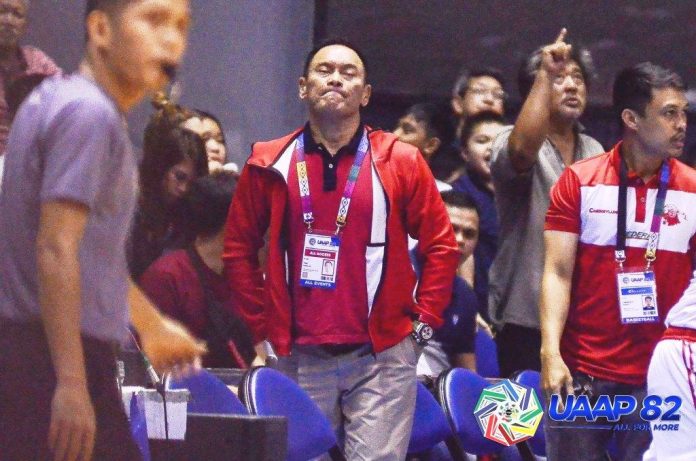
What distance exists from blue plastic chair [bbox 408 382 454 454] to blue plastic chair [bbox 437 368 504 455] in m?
0.03

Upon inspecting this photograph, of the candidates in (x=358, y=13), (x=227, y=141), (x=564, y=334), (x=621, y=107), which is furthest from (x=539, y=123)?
(x=358, y=13)

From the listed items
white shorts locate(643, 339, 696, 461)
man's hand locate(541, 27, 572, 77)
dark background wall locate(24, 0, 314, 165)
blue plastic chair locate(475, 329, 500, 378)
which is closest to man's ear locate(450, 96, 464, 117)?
dark background wall locate(24, 0, 314, 165)

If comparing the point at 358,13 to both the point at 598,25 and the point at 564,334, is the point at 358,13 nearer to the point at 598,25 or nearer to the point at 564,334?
the point at 598,25

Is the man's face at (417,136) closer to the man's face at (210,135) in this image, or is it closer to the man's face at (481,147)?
the man's face at (481,147)

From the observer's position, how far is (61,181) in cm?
212

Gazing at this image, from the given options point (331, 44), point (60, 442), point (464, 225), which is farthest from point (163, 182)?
point (464, 225)

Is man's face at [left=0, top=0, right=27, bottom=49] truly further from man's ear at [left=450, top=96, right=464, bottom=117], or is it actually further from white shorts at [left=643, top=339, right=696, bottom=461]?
man's ear at [left=450, top=96, right=464, bottom=117]

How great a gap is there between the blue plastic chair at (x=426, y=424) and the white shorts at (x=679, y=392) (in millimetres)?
708

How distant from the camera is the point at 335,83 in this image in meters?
3.91

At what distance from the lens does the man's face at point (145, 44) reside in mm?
2260

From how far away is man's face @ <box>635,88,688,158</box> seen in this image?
162 inches

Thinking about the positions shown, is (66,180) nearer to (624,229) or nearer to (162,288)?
(162,288)

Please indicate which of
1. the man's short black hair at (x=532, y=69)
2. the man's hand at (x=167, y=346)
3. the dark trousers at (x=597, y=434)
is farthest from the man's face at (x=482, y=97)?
the man's hand at (x=167, y=346)

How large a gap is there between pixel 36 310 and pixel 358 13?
421 cm
